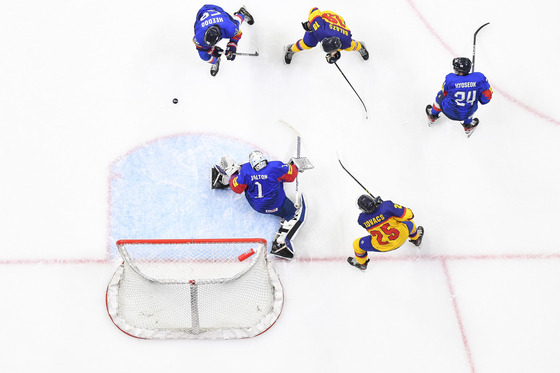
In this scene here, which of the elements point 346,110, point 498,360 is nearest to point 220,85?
point 346,110

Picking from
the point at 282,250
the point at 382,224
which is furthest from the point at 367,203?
the point at 282,250

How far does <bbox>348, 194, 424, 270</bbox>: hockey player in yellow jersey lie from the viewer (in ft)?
13.0

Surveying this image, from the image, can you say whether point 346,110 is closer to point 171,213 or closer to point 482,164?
point 482,164

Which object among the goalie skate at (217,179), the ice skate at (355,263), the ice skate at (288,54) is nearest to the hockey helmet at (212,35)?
the ice skate at (288,54)

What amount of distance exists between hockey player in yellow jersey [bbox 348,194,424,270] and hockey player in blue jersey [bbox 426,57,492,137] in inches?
40.7

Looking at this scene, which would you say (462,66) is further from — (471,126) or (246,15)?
(246,15)

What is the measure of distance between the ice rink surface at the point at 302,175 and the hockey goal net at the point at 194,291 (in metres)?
0.13

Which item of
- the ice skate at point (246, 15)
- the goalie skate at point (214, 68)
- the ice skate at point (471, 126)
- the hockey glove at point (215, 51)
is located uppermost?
the ice skate at point (246, 15)

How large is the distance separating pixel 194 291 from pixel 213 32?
6.32 feet

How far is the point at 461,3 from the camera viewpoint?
540cm

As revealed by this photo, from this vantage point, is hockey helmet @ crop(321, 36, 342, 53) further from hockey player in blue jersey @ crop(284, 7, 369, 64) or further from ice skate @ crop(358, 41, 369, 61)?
ice skate @ crop(358, 41, 369, 61)

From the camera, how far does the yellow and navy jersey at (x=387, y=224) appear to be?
3.99 meters

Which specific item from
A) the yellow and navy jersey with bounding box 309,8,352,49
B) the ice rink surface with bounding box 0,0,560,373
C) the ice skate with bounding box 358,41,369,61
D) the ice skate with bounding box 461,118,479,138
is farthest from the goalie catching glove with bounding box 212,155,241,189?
the ice skate with bounding box 461,118,479,138

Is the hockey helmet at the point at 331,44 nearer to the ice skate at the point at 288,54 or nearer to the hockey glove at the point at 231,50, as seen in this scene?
the ice skate at the point at 288,54
